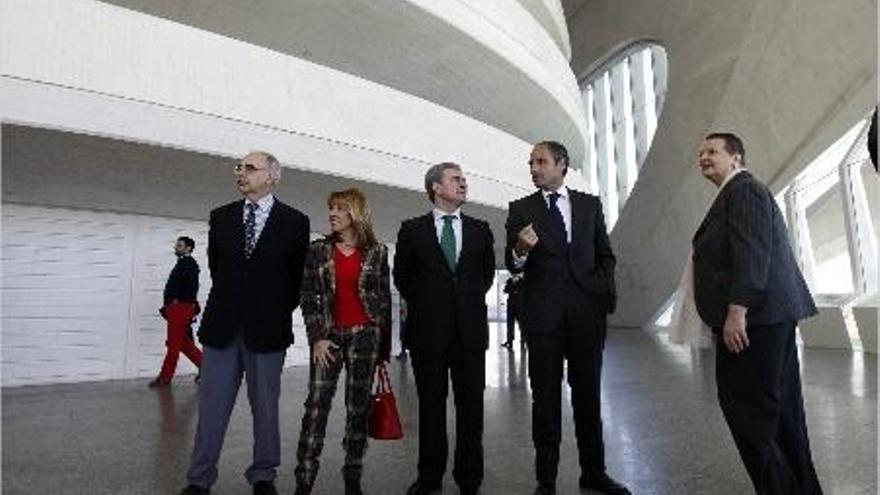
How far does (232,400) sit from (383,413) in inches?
36.6

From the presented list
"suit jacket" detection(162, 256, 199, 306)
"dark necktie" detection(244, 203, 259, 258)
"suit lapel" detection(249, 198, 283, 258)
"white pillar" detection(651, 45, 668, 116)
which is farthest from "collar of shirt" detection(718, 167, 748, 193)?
"white pillar" detection(651, 45, 668, 116)

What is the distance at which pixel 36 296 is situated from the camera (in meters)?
9.79

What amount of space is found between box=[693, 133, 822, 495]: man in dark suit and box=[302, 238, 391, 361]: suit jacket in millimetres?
1782

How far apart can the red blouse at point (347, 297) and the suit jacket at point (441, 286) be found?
0.37 meters

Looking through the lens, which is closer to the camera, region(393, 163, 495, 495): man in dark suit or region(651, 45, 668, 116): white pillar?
region(393, 163, 495, 495): man in dark suit

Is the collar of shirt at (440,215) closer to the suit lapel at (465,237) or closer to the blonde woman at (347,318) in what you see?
the suit lapel at (465,237)

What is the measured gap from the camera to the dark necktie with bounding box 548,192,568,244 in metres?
4.18

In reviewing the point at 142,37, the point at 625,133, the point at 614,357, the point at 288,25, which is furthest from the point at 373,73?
the point at 625,133

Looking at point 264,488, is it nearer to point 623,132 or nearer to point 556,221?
point 556,221

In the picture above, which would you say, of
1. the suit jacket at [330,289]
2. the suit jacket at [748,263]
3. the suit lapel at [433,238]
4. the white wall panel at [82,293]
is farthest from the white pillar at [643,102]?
the suit jacket at [330,289]

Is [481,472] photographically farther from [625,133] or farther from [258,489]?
[625,133]

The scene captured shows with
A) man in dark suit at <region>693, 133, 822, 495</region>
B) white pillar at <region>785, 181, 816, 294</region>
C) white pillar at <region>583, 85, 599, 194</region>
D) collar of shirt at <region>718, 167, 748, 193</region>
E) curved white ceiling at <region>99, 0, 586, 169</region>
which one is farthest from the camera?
white pillar at <region>583, 85, 599, 194</region>

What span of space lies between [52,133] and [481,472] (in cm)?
546

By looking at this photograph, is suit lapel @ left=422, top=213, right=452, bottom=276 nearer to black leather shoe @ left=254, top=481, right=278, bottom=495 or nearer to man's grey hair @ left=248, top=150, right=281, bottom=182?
man's grey hair @ left=248, top=150, right=281, bottom=182
